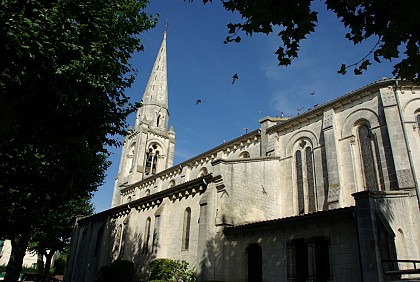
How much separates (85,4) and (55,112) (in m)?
3.69

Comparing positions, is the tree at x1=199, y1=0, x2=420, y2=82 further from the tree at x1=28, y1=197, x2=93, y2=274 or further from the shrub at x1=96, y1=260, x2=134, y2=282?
the tree at x1=28, y1=197, x2=93, y2=274

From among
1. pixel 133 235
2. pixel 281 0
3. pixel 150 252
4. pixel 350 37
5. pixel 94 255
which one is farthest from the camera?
pixel 94 255

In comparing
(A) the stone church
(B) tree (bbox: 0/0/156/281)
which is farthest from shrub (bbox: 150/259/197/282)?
(B) tree (bbox: 0/0/156/281)

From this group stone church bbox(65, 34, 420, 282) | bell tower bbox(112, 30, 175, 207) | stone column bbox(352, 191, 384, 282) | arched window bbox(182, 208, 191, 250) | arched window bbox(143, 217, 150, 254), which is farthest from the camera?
bell tower bbox(112, 30, 175, 207)

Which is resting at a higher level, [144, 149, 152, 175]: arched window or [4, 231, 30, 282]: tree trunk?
[144, 149, 152, 175]: arched window

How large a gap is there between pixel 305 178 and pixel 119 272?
42.2 ft

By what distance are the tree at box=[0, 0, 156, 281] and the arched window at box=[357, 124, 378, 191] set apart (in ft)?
42.3

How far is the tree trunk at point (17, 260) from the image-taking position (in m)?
17.4

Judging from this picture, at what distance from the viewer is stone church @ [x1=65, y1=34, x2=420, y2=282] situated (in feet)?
36.1

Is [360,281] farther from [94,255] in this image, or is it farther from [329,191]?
[94,255]

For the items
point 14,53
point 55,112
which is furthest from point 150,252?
point 14,53

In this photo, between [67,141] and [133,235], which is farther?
[133,235]

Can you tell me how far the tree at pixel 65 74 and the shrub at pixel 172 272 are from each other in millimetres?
6346

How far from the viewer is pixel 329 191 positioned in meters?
17.9
